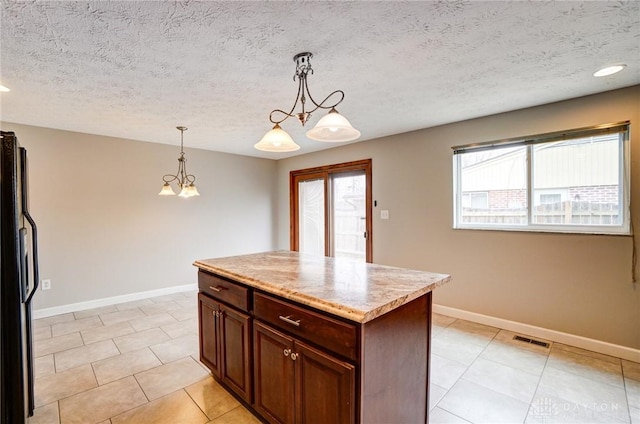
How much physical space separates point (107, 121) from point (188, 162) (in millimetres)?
1431

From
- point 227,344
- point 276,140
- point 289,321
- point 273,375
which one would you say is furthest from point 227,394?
point 276,140

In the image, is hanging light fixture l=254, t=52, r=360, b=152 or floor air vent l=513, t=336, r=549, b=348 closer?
hanging light fixture l=254, t=52, r=360, b=152

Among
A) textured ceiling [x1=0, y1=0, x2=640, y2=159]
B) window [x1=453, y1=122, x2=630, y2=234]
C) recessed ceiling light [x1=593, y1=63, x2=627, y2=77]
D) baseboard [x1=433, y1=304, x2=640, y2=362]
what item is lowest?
baseboard [x1=433, y1=304, x2=640, y2=362]

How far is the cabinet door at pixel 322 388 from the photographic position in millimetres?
1255

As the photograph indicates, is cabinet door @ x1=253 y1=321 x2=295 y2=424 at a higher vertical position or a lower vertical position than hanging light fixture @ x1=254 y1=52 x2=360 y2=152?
A: lower

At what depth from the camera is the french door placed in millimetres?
4574

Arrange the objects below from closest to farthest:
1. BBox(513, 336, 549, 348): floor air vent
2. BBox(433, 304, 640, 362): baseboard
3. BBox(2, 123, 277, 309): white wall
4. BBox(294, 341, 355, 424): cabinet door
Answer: BBox(294, 341, 355, 424): cabinet door < BBox(433, 304, 640, 362): baseboard < BBox(513, 336, 549, 348): floor air vent < BBox(2, 123, 277, 309): white wall

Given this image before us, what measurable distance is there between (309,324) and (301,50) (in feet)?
5.38

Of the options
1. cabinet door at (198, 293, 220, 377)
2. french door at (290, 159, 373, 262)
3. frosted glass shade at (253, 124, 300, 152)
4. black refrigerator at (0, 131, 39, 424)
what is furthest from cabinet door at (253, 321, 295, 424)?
french door at (290, 159, 373, 262)

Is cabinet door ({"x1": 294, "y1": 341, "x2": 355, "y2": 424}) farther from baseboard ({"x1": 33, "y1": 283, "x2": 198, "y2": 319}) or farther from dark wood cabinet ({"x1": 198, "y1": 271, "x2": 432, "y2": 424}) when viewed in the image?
baseboard ({"x1": 33, "y1": 283, "x2": 198, "y2": 319})

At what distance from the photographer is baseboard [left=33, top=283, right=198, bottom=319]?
3646mm

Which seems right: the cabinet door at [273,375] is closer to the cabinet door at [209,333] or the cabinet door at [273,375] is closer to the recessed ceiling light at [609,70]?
the cabinet door at [209,333]

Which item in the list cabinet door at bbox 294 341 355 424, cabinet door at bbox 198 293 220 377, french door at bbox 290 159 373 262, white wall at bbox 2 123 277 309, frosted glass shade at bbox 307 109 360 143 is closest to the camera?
cabinet door at bbox 294 341 355 424

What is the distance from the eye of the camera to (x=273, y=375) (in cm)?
164
